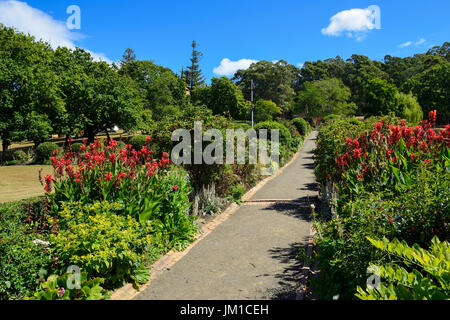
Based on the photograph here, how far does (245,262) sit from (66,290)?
2.86 meters

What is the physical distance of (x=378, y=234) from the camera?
329 centimetres

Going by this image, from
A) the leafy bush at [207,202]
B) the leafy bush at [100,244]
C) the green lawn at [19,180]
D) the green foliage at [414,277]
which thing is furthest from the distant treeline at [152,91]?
the green foliage at [414,277]

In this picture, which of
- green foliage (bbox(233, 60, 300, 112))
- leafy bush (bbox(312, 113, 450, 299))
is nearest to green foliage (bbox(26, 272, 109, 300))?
leafy bush (bbox(312, 113, 450, 299))

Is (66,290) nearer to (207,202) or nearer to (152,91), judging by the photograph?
(207,202)

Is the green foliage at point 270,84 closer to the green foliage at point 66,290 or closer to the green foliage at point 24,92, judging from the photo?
the green foliage at point 24,92

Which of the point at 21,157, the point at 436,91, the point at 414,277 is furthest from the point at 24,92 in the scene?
the point at 436,91

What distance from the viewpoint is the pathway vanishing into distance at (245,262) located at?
4.29m

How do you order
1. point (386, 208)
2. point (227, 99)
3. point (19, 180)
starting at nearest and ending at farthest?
1. point (386, 208)
2. point (19, 180)
3. point (227, 99)

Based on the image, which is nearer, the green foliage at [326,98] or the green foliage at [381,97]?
the green foliage at [381,97]

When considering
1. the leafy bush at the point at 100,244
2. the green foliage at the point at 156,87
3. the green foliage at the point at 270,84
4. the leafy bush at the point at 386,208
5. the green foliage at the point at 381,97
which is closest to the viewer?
the leafy bush at the point at 386,208

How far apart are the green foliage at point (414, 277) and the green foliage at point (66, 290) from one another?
3.19 m

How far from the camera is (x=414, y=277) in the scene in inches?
92.7

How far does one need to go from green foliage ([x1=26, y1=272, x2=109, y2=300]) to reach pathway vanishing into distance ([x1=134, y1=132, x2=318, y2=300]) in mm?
662
